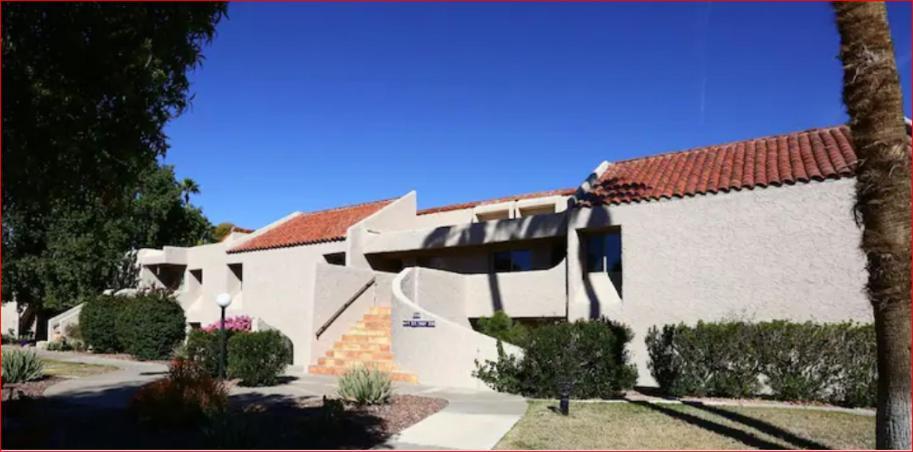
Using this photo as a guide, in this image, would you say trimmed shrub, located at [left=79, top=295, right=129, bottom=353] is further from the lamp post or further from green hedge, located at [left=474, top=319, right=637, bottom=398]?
green hedge, located at [left=474, top=319, right=637, bottom=398]

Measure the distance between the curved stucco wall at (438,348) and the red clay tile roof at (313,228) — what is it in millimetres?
7188

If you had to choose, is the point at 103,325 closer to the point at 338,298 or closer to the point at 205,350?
the point at 338,298

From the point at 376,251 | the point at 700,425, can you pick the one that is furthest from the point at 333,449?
the point at 376,251

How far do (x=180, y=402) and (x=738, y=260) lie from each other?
11.9 metres

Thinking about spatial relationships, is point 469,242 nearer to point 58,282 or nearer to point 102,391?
point 102,391

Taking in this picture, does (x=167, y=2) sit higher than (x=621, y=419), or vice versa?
(x=167, y=2)

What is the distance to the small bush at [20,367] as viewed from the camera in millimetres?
15289

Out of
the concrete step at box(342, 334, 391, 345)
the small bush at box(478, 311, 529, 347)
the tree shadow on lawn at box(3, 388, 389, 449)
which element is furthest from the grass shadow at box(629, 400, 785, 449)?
the concrete step at box(342, 334, 391, 345)

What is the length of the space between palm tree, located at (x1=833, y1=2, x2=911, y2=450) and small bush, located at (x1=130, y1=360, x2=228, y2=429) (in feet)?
27.6

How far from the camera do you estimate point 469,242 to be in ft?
72.6

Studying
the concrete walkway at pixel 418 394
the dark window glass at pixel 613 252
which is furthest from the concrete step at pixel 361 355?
the dark window glass at pixel 613 252

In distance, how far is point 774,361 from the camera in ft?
45.7

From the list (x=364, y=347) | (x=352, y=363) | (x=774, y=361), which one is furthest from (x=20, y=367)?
(x=774, y=361)

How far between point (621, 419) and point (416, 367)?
7089 millimetres
